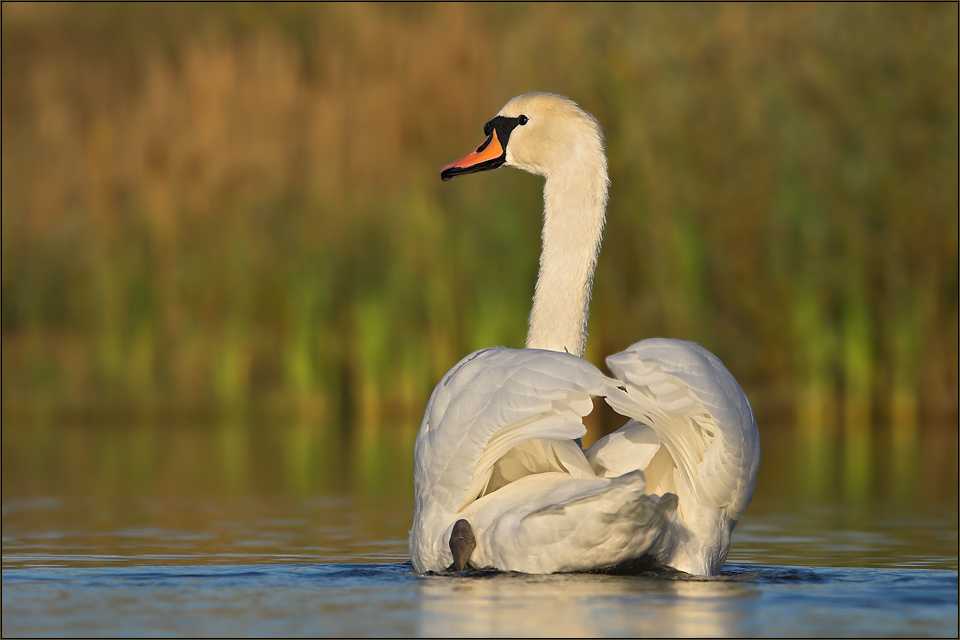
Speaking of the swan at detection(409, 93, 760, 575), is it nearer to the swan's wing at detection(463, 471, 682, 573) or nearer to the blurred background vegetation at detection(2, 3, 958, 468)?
the swan's wing at detection(463, 471, 682, 573)

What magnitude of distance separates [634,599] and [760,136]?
10731 millimetres

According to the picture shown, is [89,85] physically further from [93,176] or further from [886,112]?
[886,112]

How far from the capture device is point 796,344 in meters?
14.8

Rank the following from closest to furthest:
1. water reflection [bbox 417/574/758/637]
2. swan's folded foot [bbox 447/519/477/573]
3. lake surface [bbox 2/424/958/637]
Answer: water reflection [bbox 417/574/758/637], lake surface [bbox 2/424/958/637], swan's folded foot [bbox 447/519/477/573]

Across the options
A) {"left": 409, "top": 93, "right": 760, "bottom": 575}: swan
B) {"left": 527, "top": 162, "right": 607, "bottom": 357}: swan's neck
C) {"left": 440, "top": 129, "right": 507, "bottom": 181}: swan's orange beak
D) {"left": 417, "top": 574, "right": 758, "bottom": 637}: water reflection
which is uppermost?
{"left": 440, "top": 129, "right": 507, "bottom": 181}: swan's orange beak

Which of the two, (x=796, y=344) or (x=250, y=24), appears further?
(x=250, y=24)

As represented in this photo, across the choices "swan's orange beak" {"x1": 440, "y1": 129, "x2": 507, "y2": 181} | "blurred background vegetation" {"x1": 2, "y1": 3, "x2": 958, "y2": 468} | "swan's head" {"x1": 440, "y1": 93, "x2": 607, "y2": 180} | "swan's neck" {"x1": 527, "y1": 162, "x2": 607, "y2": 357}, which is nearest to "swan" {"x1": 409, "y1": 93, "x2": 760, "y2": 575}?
"swan's neck" {"x1": 527, "y1": 162, "x2": 607, "y2": 357}

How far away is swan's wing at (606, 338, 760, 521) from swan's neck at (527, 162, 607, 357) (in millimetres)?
1040

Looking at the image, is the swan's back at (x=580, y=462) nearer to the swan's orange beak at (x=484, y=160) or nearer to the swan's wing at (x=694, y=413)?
the swan's wing at (x=694, y=413)

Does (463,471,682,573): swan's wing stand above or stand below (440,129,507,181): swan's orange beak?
below

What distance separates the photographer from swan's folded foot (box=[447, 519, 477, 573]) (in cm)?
572

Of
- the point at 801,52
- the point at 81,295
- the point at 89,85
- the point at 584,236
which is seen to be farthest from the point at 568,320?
the point at 89,85

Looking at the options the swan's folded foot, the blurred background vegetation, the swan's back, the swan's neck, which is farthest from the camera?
the blurred background vegetation

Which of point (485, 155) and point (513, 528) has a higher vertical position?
point (485, 155)
